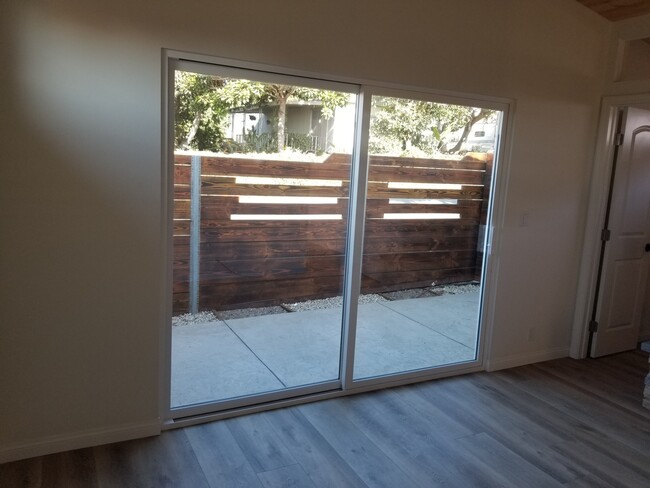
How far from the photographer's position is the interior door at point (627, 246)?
421cm

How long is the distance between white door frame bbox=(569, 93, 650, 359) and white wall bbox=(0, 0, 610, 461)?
1637 mm

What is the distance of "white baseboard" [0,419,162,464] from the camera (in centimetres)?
255

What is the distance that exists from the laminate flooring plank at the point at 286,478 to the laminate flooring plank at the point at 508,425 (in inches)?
46.1

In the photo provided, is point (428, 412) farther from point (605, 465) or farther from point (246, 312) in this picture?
point (246, 312)

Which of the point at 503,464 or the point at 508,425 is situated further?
the point at 508,425

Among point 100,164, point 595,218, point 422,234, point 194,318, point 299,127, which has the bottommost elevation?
point 194,318

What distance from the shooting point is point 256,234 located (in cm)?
315

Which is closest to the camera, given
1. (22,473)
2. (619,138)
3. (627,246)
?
(22,473)

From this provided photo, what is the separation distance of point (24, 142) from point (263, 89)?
1.28 m

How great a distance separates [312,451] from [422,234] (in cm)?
171

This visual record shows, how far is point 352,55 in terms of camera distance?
308 centimetres

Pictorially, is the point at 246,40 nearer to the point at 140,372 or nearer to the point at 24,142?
the point at 24,142

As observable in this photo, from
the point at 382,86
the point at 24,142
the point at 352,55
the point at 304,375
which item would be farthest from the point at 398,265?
the point at 24,142

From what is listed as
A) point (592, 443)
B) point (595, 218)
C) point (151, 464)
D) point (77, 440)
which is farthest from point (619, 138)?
point (77, 440)
